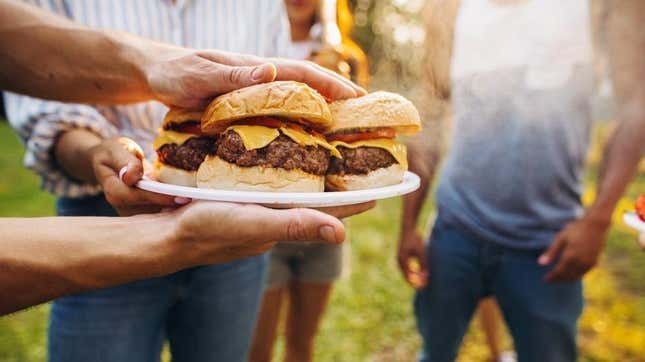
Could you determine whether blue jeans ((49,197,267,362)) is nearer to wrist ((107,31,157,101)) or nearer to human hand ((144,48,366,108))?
wrist ((107,31,157,101))

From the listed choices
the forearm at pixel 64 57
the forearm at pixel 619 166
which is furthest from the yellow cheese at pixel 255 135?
the forearm at pixel 619 166

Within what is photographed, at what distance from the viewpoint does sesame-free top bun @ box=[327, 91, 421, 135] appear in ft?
6.72

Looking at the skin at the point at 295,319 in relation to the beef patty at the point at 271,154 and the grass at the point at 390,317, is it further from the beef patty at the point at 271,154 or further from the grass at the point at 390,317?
A: the beef patty at the point at 271,154

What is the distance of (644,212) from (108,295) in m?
2.21

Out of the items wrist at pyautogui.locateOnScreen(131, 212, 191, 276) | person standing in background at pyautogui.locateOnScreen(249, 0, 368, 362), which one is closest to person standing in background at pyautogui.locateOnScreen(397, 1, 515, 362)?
person standing in background at pyautogui.locateOnScreen(249, 0, 368, 362)

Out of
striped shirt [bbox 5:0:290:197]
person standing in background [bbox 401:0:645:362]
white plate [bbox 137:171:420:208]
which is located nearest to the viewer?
white plate [bbox 137:171:420:208]

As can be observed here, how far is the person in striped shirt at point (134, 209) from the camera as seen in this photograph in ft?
6.66

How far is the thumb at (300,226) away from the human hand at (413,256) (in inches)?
72.8

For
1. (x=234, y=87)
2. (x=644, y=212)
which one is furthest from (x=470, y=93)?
(x=234, y=87)

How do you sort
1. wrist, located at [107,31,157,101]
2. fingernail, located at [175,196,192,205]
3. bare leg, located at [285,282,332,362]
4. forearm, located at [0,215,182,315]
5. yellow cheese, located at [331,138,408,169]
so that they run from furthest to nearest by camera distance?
1. bare leg, located at [285,282,332,362]
2. yellow cheese, located at [331,138,408,169]
3. wrist, located at [107,31,157,101]
4. fingernail, located at [175,196,192,205]
5. forearm, located at [0,215,182,315]

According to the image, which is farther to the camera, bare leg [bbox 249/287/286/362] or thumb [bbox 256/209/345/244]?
bare leg [bbox 249/287/286/362]

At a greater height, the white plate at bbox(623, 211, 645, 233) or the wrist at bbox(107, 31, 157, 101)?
the wrist at bbox(107, 31, 157, 101)

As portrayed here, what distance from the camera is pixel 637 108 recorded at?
2570mm

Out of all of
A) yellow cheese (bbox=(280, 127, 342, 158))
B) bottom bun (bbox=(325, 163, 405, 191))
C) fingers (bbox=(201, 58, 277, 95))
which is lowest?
bottom bun (bbox=(325, 163, 405, 191))
